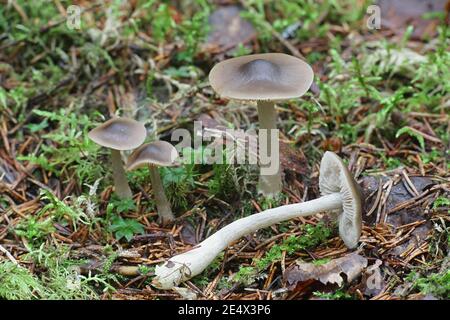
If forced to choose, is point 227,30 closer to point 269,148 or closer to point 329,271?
point 269,148

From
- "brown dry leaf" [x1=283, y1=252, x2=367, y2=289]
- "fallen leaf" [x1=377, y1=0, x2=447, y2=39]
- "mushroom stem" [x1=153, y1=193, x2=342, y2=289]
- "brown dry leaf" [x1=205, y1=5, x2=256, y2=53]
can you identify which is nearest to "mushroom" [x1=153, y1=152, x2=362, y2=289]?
"mushroom stem" [x1=153, y1=193, x2=342, y2=289]

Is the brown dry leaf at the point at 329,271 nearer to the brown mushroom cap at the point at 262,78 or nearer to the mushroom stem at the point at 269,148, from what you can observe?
the mushroom stem at the point at 269,148

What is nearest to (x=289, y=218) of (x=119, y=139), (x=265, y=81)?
(x=265, y=81)

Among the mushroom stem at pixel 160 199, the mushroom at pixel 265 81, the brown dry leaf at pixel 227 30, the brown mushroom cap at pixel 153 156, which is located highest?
the mushroom at pixel 265 81

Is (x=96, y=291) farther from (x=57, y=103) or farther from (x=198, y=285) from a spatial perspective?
(x=57, y=103)

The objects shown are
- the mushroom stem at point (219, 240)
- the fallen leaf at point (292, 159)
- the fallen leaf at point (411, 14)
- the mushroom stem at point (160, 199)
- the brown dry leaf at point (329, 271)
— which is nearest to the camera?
the brown dry leaf at point (329, 271)

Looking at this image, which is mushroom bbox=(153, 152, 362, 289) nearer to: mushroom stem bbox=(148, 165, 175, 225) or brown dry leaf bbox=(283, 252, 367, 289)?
brown dry leaf bbox=(283, 252, 367, 289)

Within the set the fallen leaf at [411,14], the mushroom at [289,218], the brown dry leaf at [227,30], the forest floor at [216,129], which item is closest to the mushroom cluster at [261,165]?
the mushroom at [289,218]
